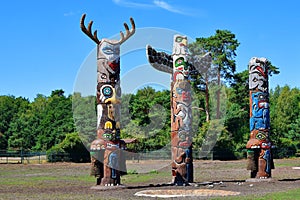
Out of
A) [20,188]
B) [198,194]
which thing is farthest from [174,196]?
[20,188]

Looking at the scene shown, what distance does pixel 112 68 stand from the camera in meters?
19.7

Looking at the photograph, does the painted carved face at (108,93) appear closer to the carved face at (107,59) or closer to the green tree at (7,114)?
the carved face at (107,59)

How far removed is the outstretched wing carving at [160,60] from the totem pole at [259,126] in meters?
4.45

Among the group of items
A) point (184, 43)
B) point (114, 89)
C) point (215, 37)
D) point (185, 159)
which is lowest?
Answer: point (185, 159)

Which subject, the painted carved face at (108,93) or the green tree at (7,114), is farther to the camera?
the green tree at (7,114)

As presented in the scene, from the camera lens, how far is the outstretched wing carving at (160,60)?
2047 cm

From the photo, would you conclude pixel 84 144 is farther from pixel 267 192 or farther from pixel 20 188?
pixel 267 192

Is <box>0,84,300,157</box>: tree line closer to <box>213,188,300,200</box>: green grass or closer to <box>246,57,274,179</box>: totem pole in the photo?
<box>246,57,274,179</box>: totem pole

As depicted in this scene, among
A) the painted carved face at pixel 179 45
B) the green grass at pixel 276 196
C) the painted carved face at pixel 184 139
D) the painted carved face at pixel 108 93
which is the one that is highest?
the painted carved face at pixel 179 45

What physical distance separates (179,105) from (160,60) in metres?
2.19

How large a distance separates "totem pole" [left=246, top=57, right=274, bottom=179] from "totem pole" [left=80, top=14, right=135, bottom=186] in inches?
265

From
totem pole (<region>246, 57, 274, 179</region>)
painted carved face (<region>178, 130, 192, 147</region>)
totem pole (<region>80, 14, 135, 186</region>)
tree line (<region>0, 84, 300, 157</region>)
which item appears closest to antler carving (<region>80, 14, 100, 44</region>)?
totem pole (<region>80, 14, 135, 186</region>)

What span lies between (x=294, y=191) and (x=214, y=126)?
32052 mm

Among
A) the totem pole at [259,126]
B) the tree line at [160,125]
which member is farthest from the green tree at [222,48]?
the totem pole at [259,126]
